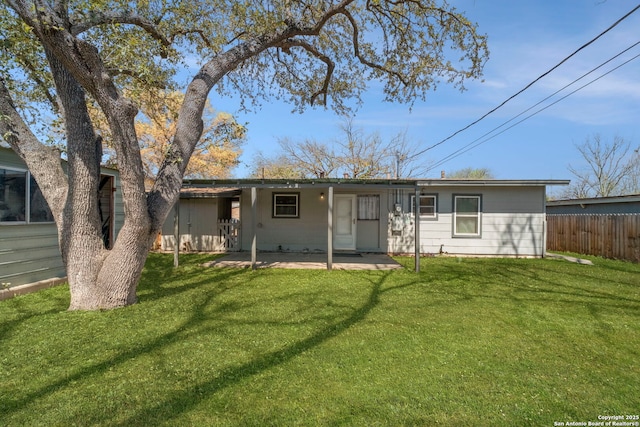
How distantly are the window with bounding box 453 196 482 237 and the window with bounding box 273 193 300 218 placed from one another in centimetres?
491

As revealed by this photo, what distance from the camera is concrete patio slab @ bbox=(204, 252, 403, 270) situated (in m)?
8.54

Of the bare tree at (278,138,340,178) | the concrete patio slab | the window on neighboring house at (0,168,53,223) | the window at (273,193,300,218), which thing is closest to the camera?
the window on neighboring house at (0,168,53,223)

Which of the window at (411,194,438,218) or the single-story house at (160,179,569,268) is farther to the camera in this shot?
the window at (411,194,438,218)

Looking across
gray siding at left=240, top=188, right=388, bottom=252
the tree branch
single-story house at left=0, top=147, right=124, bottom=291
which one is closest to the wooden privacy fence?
gray siding at left=240, top=188, right=388, bottom=252

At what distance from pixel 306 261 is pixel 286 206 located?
2.51m

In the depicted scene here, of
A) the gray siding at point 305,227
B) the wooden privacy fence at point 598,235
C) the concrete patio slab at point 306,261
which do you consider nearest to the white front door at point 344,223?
the gray siding at point 305,227

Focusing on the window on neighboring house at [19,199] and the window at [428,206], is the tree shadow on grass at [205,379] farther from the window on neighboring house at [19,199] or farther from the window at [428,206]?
the window at [428,206]

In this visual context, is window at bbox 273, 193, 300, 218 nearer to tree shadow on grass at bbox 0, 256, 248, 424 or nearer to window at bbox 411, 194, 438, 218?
window at bbox 411, 194, 438, 218

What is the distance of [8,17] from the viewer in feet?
18.3

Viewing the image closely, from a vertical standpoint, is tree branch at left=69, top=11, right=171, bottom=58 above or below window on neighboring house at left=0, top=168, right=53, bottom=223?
above

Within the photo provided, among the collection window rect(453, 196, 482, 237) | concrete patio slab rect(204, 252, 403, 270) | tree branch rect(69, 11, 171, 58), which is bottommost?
concrete patio slab rect(204, 252, 403, 270)

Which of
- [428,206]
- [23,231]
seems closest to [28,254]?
[23,231]

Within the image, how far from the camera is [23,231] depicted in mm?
5766

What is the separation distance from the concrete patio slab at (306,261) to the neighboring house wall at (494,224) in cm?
185
